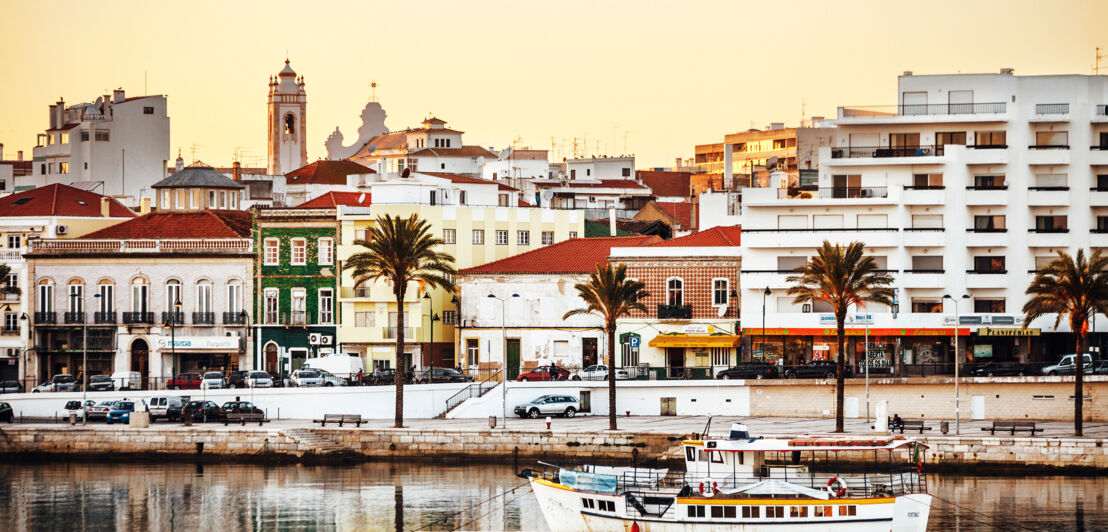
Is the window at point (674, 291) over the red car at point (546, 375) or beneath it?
over

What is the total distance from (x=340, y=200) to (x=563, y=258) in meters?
14.1

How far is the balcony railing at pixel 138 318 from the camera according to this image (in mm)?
88312

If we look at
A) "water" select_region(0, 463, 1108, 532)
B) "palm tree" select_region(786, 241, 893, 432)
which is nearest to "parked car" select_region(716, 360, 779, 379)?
"palm tree" select_region(786, 241, 893, 432)

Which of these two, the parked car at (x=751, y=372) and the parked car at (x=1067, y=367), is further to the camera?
the parked car at (x=751, y=372)

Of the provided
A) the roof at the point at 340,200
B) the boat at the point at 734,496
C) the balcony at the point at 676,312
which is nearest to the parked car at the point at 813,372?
the balcony at the point at 676,312

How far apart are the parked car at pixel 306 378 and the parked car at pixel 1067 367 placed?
32.2m

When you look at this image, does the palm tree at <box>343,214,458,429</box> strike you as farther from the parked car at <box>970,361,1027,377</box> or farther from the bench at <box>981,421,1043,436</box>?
the parked car at <box>970,361,1027,377</box>

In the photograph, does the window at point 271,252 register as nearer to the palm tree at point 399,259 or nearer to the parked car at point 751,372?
the palm tree at point 399,259

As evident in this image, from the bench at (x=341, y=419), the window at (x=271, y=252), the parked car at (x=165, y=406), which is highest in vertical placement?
the window at (x=271, y=252)

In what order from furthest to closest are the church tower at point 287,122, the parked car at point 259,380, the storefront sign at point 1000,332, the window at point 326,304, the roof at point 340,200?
the church tower at point 287,122, the roof at point 340,200, the window at point 326,304, the storefront sign at point 1000,332, the parked car at point 259,380

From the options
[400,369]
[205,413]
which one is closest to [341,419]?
[400,369]

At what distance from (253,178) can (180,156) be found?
2024cm

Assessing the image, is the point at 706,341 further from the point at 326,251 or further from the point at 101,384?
the point at 101,384

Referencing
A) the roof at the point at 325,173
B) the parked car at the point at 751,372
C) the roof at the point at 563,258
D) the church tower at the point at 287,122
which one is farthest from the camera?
the church tower at the point at 287,122
